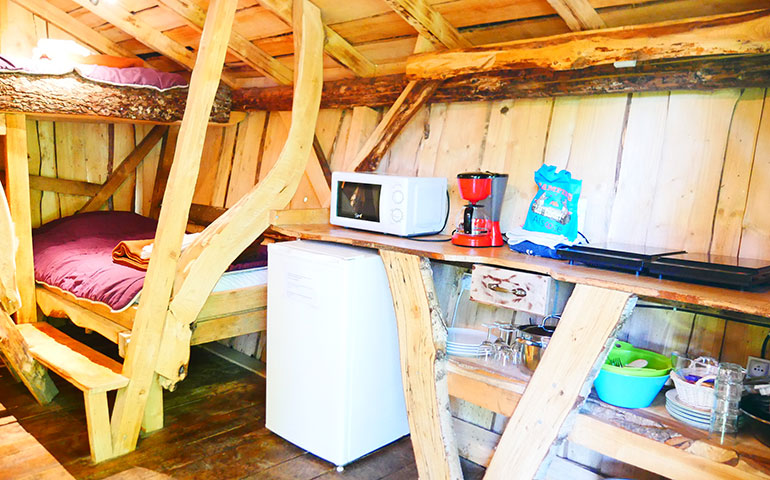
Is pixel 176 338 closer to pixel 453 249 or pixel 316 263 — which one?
pixel 316 263

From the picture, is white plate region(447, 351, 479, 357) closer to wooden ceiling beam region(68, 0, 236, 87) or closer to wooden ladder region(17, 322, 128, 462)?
wooden ladder region(17, 322, 128, 462)

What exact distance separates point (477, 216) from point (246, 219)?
3.27 ft

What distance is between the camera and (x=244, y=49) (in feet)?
10.4

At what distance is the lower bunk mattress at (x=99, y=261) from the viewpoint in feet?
8.79

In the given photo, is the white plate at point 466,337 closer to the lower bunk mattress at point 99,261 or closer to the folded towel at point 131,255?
the lower bunk mattress at point 99,261

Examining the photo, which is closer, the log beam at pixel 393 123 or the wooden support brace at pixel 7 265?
the log beam at pixel 393 123

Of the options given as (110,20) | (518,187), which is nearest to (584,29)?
(518,187)

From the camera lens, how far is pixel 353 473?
2371 mm

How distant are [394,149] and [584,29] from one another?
42.9 inches

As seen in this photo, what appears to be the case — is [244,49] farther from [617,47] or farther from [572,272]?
[572,272]

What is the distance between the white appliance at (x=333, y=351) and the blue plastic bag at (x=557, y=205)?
63cm

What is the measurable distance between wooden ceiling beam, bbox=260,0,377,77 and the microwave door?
0.68m

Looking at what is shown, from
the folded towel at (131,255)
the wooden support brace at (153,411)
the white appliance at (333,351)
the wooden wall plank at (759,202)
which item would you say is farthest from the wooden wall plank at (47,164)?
the wooden wall plank at (759,202)

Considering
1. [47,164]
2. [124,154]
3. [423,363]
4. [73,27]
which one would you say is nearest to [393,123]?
[423,363]
